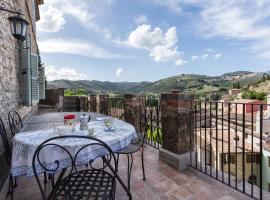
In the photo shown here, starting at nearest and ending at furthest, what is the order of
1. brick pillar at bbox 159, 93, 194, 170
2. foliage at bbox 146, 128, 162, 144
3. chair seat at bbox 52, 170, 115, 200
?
chair seat at bbox 52, 170, 115, 200
brick pillar at bbox 159, 93, 194, 170
foliage at bbox 146, 128, 162, 144

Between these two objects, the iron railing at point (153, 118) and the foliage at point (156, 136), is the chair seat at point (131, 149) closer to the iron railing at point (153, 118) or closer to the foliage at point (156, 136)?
the iron railing at point (153, 118)

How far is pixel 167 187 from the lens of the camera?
2332 millimetres

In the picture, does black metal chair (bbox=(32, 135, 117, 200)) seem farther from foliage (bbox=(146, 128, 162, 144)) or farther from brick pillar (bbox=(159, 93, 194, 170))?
foliage (bbox=(146, 128, 162, 144))

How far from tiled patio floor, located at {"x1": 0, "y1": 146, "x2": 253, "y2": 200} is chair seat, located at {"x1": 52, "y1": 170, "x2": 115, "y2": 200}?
61 cm

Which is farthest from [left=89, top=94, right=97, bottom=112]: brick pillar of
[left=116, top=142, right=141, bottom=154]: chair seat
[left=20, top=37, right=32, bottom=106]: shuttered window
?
[left=116, top=142, right=141, bottom=154]: chair seat

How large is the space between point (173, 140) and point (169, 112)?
1.41 ft

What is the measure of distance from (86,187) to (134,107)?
9.44 ft

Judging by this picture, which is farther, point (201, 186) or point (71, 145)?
point (201, 186)

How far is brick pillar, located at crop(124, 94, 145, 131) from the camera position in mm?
4348

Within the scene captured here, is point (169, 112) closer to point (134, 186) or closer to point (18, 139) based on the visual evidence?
point (134, 186)

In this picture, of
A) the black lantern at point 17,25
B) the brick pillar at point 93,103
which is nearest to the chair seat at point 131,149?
the black lantern at point 17,25

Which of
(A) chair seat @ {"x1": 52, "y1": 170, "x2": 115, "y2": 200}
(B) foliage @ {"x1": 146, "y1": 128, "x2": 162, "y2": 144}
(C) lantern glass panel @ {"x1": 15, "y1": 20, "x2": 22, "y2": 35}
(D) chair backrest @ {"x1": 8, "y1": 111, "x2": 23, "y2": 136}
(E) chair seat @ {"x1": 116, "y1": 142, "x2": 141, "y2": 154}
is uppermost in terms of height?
(C) lantern glass panel @ {"x1": 15, "y1": 20, "x2": 22, "y2": 35}

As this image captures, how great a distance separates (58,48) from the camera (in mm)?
9766

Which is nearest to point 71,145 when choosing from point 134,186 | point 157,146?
point 134,186
